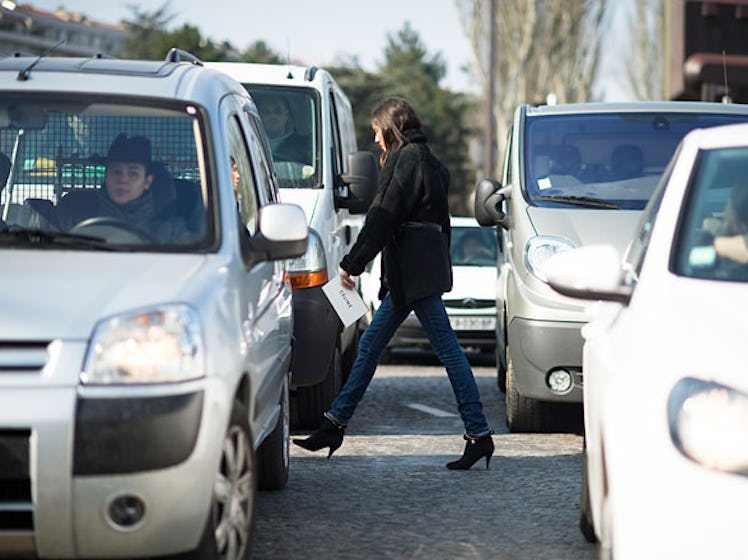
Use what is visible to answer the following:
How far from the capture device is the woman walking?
8109 millimetres

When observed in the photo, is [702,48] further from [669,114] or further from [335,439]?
[335,439]

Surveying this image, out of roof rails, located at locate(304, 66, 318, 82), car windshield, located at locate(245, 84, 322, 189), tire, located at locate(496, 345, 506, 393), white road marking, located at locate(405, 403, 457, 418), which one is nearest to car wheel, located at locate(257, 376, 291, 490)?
car windshield, located at locate(245, 84, 322, 189)

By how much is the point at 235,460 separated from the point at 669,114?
19.3 feet

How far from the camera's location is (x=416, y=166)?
8.16 meters

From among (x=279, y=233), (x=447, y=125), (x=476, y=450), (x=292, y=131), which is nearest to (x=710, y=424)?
(x=279, y=233)

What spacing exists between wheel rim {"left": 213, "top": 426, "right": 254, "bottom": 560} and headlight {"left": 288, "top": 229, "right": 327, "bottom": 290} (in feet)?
12.5

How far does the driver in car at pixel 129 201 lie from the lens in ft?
18.1

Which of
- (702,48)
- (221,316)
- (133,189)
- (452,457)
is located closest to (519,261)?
(452,457)

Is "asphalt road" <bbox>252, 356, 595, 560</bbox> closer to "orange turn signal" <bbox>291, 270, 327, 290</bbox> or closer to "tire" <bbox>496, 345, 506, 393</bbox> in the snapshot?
"orange turn signal" <bbox>291, 270, 327, 290</bbox>

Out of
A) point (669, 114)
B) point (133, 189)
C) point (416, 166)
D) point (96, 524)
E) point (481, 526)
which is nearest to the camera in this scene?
point (96, 524)

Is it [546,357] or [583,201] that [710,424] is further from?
[583,201]

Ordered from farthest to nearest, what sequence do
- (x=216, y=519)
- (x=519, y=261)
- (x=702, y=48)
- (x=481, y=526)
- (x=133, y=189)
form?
(x=702, y=48), (x=519, y=261), (x=481, y=526), (x=133, y=189), (x=216, y=519)

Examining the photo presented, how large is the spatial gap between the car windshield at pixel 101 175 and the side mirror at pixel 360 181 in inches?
162

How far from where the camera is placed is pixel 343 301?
8281 mm
